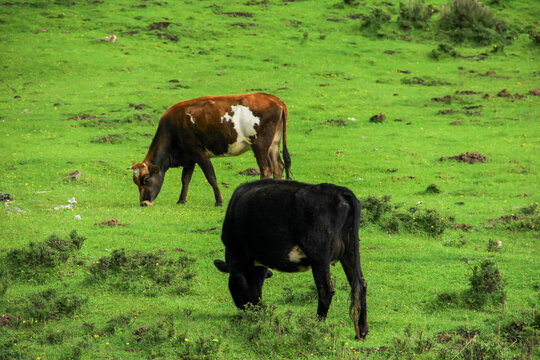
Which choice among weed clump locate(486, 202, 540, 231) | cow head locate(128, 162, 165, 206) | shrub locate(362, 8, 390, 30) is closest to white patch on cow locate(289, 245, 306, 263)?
weed clump locate(486, 202, 540, 231)

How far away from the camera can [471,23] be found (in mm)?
41969

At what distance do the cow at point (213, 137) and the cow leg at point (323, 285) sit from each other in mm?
8680

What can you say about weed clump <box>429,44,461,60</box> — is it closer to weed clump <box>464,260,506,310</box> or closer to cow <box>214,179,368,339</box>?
weed clump <box>464,260,506,310</box>

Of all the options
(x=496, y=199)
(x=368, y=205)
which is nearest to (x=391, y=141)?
(x=496, y=199)

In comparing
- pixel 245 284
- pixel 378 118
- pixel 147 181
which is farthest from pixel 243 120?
pixel 378 118

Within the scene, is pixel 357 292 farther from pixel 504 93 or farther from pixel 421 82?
pixel 421 82

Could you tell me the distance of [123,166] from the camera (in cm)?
2066

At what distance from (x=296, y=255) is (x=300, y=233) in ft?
1.10

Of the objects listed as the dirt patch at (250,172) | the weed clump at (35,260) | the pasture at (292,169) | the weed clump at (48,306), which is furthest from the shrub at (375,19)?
the weed clump at (48,306)

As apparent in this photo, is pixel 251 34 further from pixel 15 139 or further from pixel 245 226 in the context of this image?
pixel 245 226

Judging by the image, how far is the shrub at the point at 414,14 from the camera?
142 feet

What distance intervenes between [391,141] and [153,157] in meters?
10.3

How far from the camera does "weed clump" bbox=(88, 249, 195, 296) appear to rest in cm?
1041

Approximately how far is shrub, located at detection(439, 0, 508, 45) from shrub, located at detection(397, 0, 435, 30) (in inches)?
44.3
